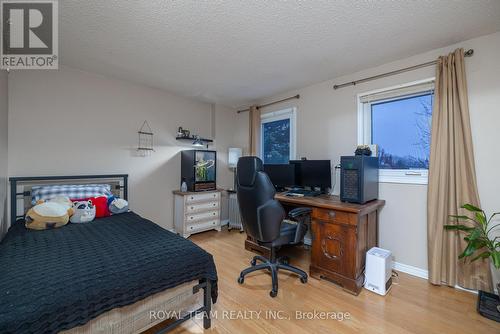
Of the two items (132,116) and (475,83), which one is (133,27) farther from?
(475,83)

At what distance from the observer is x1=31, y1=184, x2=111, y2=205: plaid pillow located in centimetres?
232

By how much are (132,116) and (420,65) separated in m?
3.67

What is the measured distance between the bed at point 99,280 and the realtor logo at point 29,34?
Result: 1701 mm

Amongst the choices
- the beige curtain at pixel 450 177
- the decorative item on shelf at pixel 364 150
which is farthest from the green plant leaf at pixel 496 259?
the decorative item on shelf at pixel 364 150

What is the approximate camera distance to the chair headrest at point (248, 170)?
6.66ft

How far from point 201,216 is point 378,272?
8.29ft

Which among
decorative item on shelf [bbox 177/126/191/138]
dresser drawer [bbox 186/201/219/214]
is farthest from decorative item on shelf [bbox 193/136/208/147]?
dresser drawer [bbox 186/201/219/214]

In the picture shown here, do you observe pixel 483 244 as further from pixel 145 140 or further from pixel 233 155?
pixel 145 140

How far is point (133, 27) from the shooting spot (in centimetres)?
184

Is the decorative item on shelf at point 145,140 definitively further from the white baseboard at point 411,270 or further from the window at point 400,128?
the white baseboard at point 411,270

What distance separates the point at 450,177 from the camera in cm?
204

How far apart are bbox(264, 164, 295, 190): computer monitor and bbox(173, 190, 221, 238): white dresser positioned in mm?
1100

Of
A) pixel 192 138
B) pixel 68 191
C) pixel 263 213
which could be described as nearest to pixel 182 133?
pixel 192 138

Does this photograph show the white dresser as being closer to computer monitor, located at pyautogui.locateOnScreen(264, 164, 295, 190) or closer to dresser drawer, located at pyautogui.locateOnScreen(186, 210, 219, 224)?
dresser drawer, located at pyautogui.locateOnScreen(186, 210, 219, 224)
